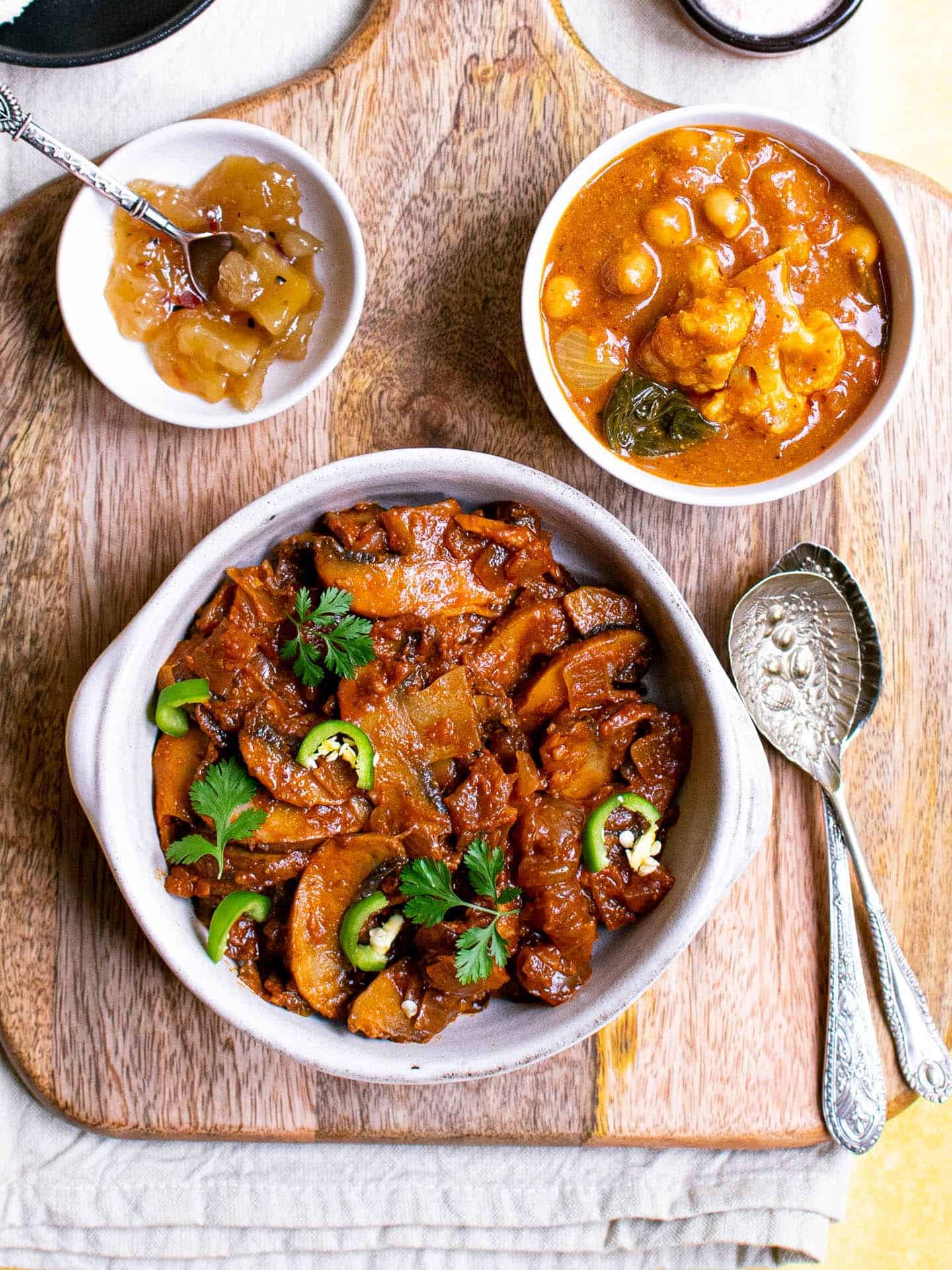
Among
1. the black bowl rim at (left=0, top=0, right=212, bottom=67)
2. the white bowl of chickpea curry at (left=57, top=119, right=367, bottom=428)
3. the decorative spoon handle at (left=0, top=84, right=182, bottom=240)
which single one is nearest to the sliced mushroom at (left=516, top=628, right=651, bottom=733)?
the white bowl of chickpea curry at (left=57, top=119, right=367, bottom=428)

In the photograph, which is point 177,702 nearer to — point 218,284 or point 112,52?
point 218,284

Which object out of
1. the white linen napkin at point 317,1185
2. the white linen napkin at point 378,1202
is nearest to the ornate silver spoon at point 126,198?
the white linen napkin at point 317,1185

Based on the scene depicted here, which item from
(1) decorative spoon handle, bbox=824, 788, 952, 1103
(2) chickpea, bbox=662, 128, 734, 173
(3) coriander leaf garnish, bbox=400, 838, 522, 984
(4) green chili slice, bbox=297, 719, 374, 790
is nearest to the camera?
(3) coriander leaf garnish, bbox=400, 838, 522, 984

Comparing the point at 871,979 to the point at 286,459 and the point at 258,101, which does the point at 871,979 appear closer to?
the point at 286,459

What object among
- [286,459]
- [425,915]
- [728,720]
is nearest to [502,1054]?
[425,915]

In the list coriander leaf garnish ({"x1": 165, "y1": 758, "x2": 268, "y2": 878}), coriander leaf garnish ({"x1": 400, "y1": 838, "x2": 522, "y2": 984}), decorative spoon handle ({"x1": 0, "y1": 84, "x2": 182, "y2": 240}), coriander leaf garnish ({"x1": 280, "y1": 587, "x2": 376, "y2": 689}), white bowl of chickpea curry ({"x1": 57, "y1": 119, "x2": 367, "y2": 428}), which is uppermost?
decorative spoon handle ({"x1": 0, "y1": 84, "x2": 182, "y2": 240})

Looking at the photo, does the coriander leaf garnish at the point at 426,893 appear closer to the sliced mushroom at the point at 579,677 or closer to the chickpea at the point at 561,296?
the sliced mushroom at the point at 579,677

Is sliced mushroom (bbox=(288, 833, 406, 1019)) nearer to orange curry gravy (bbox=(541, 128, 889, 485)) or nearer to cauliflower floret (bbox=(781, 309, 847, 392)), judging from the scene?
orange curry gravy (bbox=(541, 128, 889, 485))
